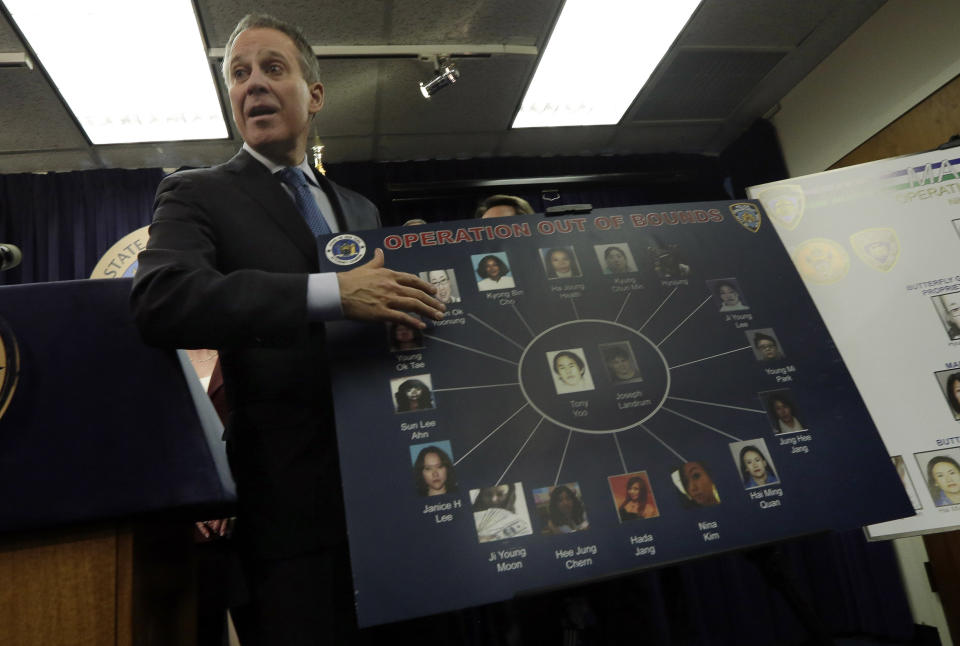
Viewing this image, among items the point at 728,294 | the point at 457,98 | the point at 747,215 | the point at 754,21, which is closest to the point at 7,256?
the point at 728,294

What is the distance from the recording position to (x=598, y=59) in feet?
10.9

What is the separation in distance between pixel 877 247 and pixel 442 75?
2.24 m

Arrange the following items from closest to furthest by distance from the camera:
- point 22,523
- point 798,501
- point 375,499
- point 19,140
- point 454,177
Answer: point 22,523 < point 375,499 < point 798,501 < point 19,140 < point 454,177

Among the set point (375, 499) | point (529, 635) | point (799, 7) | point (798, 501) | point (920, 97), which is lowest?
point (529, 635)

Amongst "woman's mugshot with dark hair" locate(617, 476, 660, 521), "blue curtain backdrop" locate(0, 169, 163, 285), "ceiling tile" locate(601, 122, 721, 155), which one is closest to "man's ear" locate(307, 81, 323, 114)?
"woman's mugshot with dark hair" locate(617, 476, 660, 521)

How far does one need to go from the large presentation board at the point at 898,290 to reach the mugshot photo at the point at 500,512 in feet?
3.57

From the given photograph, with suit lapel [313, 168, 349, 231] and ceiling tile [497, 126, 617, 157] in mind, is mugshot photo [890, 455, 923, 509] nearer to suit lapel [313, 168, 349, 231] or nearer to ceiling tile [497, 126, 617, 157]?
suit lapel [313, 168, 349, 231]

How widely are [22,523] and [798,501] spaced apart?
45.3 inches

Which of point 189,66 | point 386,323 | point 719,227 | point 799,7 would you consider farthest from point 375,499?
point 799,7

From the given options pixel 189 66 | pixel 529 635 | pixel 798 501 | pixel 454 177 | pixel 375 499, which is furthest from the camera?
pixel 454 177

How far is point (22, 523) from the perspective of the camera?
30.3 inches

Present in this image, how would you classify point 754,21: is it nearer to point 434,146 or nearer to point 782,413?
point 434,146

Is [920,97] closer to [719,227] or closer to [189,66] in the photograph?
[719,227]

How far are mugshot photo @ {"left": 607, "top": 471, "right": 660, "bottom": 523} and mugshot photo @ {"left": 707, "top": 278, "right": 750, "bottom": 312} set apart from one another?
41cm
